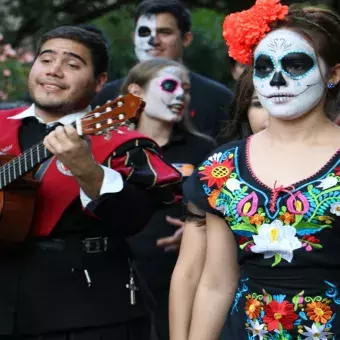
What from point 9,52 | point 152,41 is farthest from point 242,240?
point 9,52

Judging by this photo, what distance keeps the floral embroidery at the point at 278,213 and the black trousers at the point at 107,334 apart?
42.1 inches

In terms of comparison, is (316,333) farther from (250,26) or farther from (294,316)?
(250,26)

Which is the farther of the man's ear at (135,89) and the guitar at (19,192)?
the man's ear at (135,89)

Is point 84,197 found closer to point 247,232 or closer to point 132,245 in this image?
point 247,232

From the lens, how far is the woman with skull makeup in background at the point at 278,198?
11.4 feet

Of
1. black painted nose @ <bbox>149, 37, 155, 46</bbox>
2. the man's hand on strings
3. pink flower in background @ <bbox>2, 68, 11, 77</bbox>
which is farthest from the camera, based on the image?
pink flower in background @ <bbox>2, 68, 11, 77</bbox>

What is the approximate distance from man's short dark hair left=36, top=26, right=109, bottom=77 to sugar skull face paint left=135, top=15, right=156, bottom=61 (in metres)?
1.95

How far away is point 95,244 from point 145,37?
2645 mm

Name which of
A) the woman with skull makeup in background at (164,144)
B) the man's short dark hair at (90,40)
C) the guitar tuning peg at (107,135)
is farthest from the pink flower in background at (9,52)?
the guitar tuning peg at (107,135)

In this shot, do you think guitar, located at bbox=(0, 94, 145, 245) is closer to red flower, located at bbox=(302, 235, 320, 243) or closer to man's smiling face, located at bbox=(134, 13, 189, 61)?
red flower, located at bbox=(302, 235, 320, 243)

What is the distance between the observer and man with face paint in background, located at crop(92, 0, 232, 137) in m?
6.57

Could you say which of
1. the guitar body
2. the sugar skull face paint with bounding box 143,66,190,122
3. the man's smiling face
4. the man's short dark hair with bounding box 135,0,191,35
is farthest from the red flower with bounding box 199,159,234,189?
the man's short dark hair with bounding box 135,0,191,35

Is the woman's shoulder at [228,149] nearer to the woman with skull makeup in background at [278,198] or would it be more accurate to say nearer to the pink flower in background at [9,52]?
the woman with skull makeup in background at [278,198]

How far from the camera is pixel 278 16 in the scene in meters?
3.68
